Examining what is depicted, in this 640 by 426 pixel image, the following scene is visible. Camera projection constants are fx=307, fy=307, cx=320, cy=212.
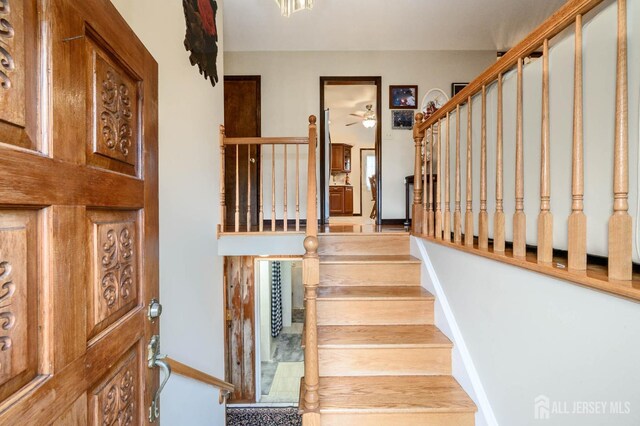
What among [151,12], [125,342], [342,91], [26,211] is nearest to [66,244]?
A: [26,211]

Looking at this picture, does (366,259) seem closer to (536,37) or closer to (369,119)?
(536,37)

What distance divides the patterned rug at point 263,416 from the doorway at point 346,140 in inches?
97.4

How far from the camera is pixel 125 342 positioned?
0.79 m

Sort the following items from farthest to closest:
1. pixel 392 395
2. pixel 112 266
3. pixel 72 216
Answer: pixel 392 395
pixel 112 266
pixel 72 216

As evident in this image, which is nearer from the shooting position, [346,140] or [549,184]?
[549,184]

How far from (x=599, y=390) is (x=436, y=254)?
4.18 ft

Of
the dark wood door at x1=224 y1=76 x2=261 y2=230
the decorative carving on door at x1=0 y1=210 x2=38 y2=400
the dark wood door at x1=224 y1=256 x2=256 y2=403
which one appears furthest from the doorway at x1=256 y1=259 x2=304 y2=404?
the decorative carving on door at x1=0 y1=210 x2=38 y2=400

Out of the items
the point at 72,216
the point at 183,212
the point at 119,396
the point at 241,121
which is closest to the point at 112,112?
the point at 72,216

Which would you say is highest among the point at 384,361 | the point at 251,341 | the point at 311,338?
the point at 311,338

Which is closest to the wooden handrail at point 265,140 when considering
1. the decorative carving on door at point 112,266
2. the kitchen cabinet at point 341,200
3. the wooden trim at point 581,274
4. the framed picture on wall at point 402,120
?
the wooden trim at point 581,274

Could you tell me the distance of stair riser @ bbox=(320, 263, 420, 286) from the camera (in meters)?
2.41

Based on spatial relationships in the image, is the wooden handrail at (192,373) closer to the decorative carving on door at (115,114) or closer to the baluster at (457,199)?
the decorative carving on door at (115,114)

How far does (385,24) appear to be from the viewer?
3799 millimetres

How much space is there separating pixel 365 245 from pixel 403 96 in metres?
2.77
